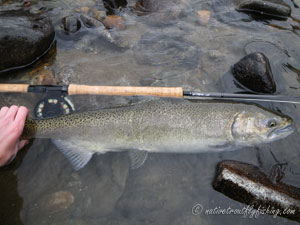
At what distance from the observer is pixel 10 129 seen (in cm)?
322

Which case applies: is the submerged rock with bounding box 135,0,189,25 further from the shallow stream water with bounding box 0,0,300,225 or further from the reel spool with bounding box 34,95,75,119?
the reel spool with bounding box 34,95,75,119

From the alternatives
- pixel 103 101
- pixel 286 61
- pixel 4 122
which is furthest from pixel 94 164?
pixel 286 61

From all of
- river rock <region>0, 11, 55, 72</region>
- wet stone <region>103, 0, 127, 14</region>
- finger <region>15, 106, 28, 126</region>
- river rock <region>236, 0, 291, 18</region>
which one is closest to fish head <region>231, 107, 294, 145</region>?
finger <region>15, 106, 28, 126</region>

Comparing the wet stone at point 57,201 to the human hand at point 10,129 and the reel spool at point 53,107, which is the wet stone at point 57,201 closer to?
the human hand at point 10,129

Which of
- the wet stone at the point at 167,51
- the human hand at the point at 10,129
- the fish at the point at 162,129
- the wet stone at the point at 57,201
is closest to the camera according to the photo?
the human hand at the point at 10,129

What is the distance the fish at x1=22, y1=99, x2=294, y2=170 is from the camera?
11.3ft

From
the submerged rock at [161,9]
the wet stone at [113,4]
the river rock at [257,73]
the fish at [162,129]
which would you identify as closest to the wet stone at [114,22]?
the wet stone at [113,4]

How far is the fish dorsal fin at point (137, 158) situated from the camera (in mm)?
3629

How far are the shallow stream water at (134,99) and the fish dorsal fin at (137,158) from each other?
7.0 inches

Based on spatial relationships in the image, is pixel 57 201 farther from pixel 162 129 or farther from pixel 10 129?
pixel 162 129

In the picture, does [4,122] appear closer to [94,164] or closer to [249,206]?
[94,164]

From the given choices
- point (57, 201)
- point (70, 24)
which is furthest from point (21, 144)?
point (70, 24)

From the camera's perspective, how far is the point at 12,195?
3.41 m

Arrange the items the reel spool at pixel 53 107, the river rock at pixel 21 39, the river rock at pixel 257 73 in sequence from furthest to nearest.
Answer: the river rock at pixel 21 39, the river rock at pixel 257 73, the reel spool at pixel 53 107
